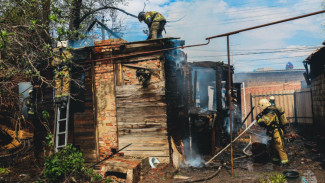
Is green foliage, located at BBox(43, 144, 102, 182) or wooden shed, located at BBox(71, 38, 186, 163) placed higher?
wooden shed, located at BBox(71, 38, 186, 163)

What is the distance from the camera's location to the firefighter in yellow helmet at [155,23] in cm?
801

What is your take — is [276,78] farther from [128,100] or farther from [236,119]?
[128,100]

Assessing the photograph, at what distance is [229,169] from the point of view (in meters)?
6.85

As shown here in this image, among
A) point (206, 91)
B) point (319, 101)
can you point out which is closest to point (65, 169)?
point (206, 91)

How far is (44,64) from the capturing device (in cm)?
871

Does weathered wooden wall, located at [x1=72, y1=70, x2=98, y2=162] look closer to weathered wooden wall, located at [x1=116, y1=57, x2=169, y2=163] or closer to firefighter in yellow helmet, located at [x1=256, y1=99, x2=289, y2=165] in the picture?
weathered wooden wall, located at [x1=116, y1=57, x2=169, y2=163]

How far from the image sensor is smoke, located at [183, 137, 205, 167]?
26.5ft

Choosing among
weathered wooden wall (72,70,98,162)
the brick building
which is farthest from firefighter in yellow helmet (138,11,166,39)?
the brick building

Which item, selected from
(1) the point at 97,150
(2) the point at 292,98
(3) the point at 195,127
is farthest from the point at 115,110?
(2) the point at 292,98

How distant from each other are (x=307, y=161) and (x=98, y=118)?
7.18 metres

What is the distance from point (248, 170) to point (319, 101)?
600cm

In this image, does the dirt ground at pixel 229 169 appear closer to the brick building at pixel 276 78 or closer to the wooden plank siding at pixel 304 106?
the wooden plank siding at pixel 304 106

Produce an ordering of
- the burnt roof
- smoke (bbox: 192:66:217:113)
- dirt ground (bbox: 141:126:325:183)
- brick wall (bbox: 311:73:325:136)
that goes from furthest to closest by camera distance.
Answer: smoke (bbox: 192:66:217:113), brick wall (bbox: 311:73:325:136), the burnt roof, dirt ground (bbox: 141:126:325:183)

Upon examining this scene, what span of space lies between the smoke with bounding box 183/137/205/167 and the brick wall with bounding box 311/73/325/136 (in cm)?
579
